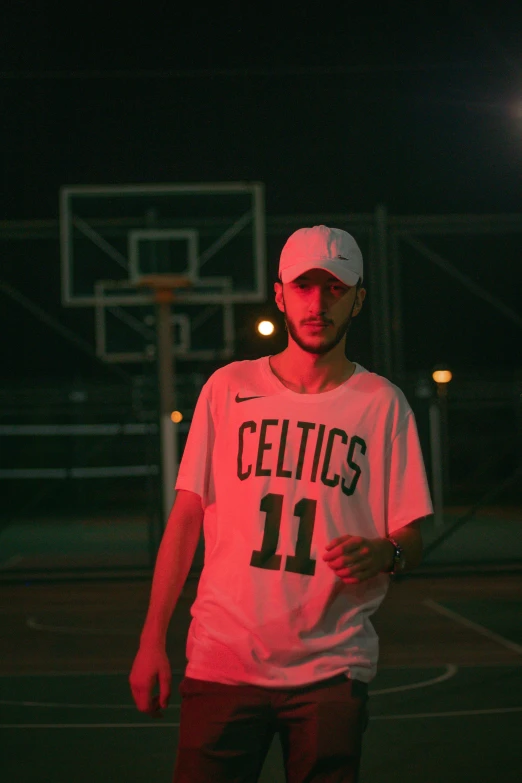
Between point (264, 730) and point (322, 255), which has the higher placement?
point (322, 255)

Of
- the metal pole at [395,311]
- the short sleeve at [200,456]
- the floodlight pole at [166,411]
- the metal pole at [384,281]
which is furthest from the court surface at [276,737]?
the short sleeve at [200,456]

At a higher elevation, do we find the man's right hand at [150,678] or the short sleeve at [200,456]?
the short sleeve at [200,456]

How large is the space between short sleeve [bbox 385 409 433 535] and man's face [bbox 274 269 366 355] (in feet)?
0.83

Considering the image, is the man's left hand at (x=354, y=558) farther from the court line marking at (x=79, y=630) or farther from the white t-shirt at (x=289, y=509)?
the court line marking at (x=79, y=630)

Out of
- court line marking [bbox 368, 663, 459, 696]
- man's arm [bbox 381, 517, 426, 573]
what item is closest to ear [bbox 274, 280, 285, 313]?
man's arm [bbox 381, 517, 426, 573]

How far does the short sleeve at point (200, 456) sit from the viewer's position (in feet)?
9.64

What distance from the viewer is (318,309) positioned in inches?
115

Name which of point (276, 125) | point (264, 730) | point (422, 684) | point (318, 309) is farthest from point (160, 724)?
point (276, 125)

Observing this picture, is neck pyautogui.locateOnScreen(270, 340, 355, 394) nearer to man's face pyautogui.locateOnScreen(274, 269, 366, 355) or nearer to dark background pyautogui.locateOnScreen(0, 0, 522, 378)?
man's face pyautogui.locateOnScreen(274, 269, 366, 355)

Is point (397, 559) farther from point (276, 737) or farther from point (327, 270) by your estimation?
point (276, 737)

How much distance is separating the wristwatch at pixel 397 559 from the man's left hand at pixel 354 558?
0.23ft

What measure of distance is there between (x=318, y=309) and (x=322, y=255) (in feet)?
0.40

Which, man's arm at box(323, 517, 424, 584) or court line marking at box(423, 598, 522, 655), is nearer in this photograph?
man's arm at box(323, 517, 424, 584)

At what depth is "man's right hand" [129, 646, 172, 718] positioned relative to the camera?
2.84 m
